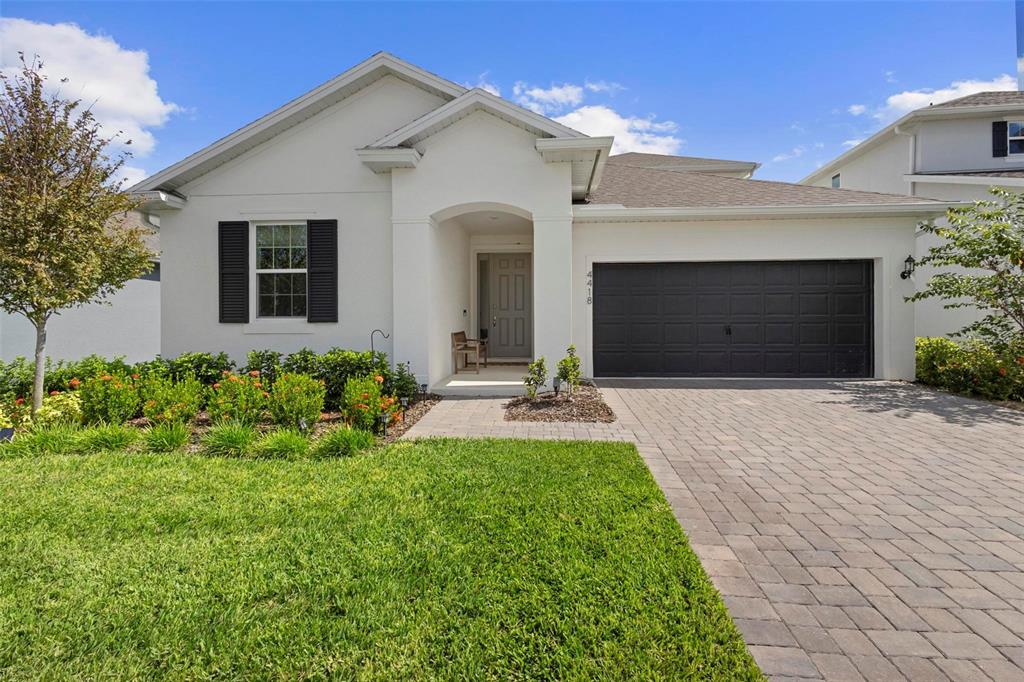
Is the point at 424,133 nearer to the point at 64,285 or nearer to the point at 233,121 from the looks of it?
the point at 233,121

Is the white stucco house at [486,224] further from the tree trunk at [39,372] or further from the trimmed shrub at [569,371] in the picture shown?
the tree trunk at [39,372]

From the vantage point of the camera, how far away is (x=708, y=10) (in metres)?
8.84

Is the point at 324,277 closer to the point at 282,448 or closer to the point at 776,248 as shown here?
the point at 282,448

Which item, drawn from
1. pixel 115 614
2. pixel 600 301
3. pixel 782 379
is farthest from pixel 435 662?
pixel 782 379

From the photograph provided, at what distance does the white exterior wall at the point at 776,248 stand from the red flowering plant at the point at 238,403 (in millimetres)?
6015

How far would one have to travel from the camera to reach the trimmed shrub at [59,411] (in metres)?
6.15

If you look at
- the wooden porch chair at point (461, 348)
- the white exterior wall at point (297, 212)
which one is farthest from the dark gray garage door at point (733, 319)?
the white exterior wall at point (297, 212)

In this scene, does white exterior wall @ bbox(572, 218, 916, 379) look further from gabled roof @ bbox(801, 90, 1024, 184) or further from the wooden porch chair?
gabled roof @ bbox(801, 90, 1024, 184)

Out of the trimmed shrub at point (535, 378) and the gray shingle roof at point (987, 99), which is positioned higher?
the gray shingle roof at point (987, 99)

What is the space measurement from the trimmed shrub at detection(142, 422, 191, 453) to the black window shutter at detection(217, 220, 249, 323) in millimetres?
3946

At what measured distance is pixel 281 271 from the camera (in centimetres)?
913

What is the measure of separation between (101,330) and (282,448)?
10682 mm

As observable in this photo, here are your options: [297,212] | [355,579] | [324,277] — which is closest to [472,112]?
[297,212]

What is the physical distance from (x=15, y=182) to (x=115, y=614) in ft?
A: 20.3
